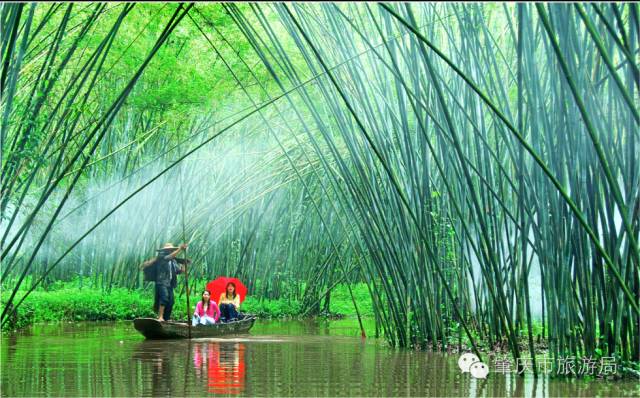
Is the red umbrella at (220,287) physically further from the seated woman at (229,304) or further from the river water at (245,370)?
the river water at (245,370)

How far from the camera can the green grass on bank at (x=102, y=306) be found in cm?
1268

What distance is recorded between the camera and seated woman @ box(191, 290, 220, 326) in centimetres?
1140

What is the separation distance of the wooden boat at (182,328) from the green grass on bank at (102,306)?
1.92 metres

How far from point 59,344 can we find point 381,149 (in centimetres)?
368

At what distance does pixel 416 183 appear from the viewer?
7094 mm

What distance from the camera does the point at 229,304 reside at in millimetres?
11984

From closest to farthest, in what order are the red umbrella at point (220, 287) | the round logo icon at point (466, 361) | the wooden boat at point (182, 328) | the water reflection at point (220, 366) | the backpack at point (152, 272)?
the water reflection at point (220, 366) → the round logo icon at point (466, 361) → the wooden boat at point (182, 328) → the backpack at point (152, 272) → the red umbrella at point (220, 287)

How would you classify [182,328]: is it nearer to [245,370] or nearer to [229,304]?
[229,304]

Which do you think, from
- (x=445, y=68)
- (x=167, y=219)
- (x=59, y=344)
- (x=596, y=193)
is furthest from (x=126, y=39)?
(x=596, y=193)

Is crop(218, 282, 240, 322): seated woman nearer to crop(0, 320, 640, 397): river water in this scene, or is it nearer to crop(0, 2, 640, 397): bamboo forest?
crop(0, 2, 640, 397): bamboo forest

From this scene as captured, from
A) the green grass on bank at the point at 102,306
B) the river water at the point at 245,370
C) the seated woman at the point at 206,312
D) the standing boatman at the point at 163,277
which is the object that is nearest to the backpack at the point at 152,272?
the standing boatman at the point at 163,277

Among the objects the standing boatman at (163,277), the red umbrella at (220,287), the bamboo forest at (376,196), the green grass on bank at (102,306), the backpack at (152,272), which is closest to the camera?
the bamboo forest at (376,196)

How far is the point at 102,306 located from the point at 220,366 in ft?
22.6

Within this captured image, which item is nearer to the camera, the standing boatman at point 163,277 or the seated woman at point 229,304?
the standing boatman at point 163,277
